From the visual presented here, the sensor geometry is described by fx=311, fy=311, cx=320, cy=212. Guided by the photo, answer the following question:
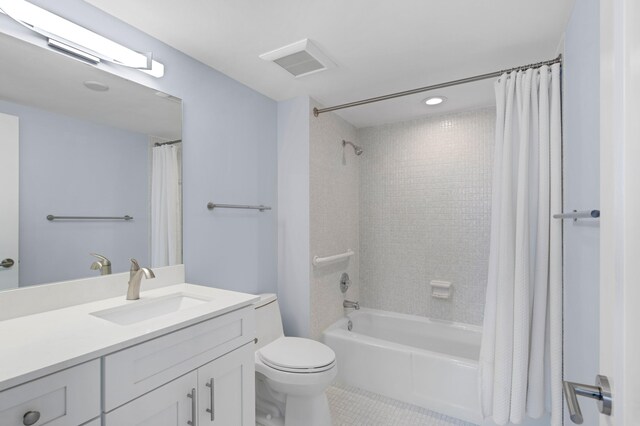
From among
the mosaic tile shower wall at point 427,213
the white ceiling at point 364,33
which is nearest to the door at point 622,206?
the white ceiling at point 364,33

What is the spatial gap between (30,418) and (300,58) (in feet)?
6.17

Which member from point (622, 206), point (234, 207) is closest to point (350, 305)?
point (234, 207)

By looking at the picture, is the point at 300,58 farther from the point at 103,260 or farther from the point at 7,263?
the point at 7,263

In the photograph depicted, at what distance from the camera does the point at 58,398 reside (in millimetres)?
825

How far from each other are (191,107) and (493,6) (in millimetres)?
1633

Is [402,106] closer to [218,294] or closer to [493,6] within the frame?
[493,6]

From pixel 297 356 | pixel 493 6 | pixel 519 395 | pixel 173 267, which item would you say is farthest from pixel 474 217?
pixel 173 267

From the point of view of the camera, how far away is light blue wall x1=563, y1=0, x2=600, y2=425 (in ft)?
3.63

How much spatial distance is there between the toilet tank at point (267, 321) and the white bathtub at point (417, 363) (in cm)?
53

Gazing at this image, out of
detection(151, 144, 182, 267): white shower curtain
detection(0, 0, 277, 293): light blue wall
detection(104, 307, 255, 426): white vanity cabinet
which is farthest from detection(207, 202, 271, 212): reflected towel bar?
detection(104, 307, 255, 426): white vanity cabinet

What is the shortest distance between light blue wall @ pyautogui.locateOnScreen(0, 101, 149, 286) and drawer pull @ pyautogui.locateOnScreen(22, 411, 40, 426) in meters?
0.66

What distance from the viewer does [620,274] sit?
18.1 inches

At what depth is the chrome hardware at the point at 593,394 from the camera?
0.52 meters

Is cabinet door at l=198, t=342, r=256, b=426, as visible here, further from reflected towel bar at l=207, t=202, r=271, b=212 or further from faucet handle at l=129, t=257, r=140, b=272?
reflected towel bar at l=207, t=202, r=271, b=212
